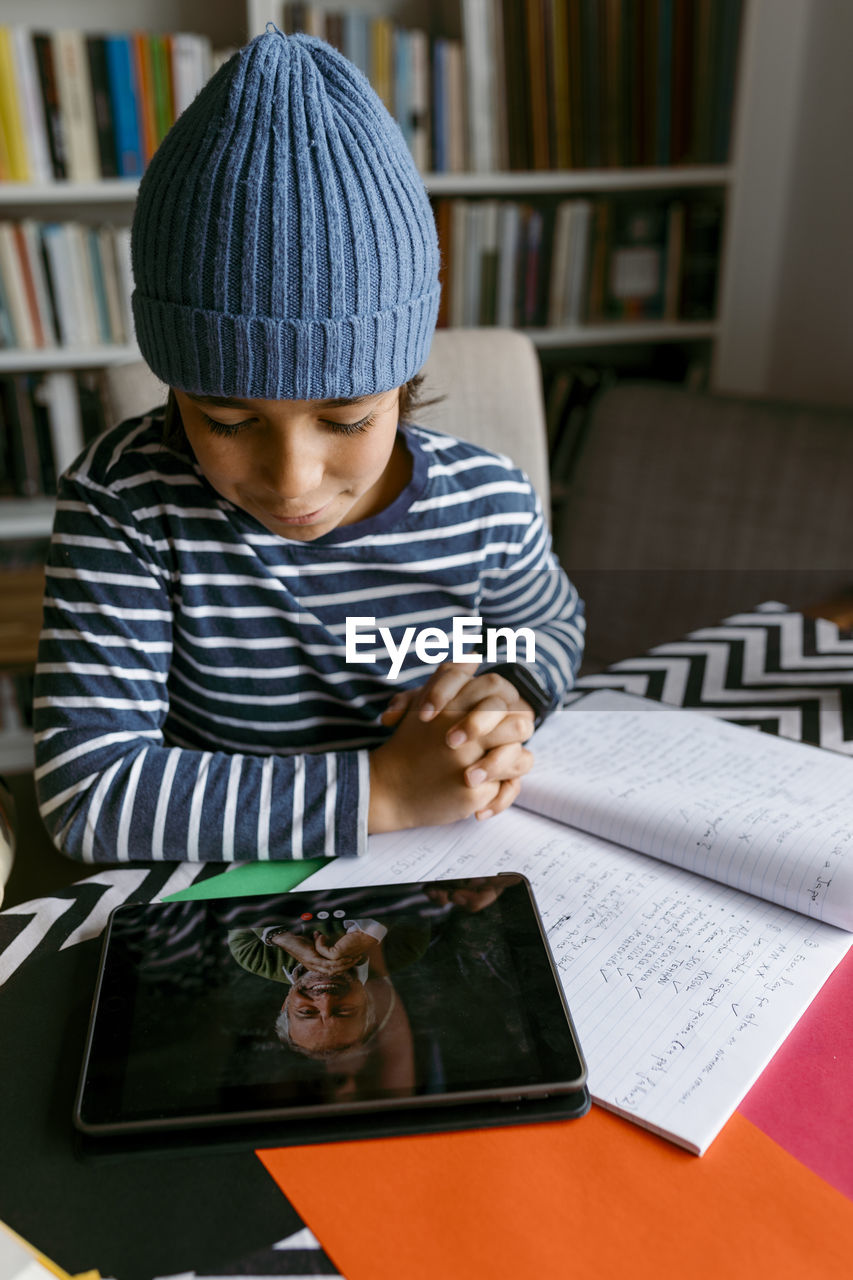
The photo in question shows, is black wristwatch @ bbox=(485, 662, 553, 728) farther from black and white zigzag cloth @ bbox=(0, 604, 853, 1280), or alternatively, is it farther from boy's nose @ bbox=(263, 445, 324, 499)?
boy's nose @ bbox=(263, 445, 324, 499)

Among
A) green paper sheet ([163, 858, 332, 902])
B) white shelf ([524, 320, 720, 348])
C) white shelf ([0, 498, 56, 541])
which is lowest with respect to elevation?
white shelf ([0, 498, 56, 541])

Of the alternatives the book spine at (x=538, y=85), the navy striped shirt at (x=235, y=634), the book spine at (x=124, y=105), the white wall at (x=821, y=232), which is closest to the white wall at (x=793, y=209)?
the white wall at (x=821, y=232)

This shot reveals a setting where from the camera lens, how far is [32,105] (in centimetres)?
164

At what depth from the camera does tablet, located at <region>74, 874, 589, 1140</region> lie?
41cm

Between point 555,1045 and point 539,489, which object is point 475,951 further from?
point 539,489

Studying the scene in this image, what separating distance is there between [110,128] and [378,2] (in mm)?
612

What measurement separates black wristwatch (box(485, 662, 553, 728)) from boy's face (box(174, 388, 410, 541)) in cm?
18

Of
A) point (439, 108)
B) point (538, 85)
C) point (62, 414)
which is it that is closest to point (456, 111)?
point (439, 108)

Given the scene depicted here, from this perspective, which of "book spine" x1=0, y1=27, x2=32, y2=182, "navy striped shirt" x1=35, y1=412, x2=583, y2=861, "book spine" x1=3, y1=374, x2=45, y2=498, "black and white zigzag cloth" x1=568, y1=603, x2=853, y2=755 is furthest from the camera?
"book spine" x1=3, y1=374, x2=45, y2=498

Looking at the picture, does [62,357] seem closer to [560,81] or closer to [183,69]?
[183,69]

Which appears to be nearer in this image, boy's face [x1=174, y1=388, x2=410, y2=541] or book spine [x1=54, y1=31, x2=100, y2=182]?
boy's face [x1=174, y1=388, x2=410, y2=541]

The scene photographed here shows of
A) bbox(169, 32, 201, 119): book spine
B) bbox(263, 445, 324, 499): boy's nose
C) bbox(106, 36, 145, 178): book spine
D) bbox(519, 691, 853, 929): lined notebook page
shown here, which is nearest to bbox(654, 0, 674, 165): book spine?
bbox(169, 32, 201, 119): book spine

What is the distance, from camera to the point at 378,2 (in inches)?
75.0

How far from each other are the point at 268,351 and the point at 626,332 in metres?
1.62
